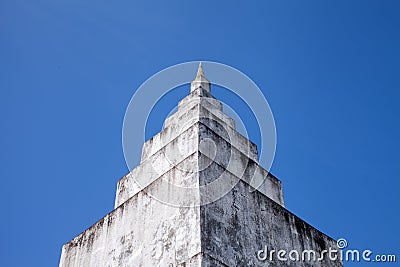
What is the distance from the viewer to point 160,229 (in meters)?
11.2

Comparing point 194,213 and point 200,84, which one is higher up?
point 200,84

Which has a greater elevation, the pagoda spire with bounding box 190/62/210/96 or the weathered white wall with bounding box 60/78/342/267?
the pagoda spire with bounding box 190/62/210/96

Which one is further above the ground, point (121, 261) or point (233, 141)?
point (233, 141)

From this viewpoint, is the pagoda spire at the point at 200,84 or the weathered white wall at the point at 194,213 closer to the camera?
the weathered white wall at the point at 194,213

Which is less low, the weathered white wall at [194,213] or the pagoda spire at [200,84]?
the pagoda spire at [200,84]

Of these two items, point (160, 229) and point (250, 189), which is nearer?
point (160, 229)

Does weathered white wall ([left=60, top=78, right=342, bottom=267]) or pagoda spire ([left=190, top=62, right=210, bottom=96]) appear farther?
pagoda spire ([left=190, top=62, right=210, bottom=96])

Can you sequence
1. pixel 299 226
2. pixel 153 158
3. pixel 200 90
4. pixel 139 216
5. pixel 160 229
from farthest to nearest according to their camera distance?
pixel 200 90
pixel 153 158
pixel 299 226
pixel 139 216
pixel 160 229

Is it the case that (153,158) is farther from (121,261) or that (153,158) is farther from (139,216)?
(121,261)

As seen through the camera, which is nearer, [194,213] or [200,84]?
[194,213]

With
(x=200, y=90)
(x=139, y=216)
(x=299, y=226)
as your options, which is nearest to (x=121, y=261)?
(x=139, y=216)

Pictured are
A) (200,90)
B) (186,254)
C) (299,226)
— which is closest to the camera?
(186,254)

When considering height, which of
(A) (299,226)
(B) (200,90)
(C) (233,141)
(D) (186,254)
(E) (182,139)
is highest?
(B) (200,90)

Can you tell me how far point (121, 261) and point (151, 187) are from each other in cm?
198
